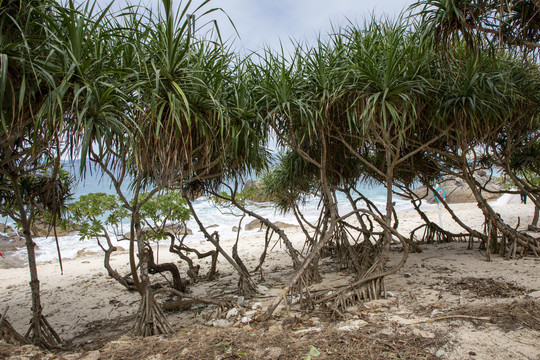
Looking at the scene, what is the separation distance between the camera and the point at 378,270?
3.89m

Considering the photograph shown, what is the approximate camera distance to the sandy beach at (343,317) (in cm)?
253

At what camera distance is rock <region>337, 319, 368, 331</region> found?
291 centimetres

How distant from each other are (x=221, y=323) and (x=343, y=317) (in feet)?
3.76

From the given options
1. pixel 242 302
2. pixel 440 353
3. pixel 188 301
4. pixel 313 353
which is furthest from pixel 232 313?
pixel 440 353

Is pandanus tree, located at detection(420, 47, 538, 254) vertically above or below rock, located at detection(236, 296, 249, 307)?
above

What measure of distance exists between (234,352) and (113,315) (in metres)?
2.82

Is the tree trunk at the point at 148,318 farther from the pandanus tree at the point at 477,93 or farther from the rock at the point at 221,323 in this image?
the pandanus tree at the point at 477,93

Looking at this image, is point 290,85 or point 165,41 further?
point 290,85

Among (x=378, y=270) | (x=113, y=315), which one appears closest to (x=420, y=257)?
(x=378, y=270)

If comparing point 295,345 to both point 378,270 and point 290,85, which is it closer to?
point 378,270

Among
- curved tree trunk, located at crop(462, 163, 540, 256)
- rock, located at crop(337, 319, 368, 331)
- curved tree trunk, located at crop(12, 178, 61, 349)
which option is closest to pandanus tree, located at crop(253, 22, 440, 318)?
rock, located at crop(337, 319, 368, 331)

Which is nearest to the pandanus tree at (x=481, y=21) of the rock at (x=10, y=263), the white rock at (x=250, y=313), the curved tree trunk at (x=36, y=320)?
the white rock at (x=250, y=313)

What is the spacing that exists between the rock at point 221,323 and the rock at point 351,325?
1046mm

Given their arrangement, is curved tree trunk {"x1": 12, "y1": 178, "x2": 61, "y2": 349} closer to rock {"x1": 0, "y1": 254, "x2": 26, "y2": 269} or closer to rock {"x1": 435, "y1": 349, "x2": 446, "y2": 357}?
rock {"x1": 435, "y1": 349, "x2": 446, "y2": 357}
